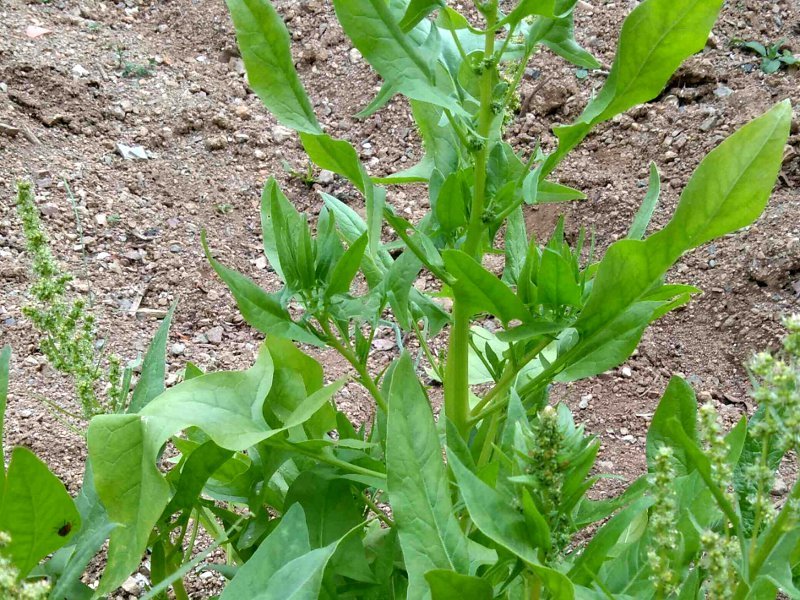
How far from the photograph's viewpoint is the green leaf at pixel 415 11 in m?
1.16

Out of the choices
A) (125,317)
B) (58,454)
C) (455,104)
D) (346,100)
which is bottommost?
(58,454)

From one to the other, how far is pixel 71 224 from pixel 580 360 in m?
1.91

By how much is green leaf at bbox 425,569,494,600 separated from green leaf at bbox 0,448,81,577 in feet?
1.55

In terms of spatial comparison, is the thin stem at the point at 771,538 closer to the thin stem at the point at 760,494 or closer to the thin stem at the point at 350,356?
the thin stem at the point at 760,494

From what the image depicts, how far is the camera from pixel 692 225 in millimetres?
1132

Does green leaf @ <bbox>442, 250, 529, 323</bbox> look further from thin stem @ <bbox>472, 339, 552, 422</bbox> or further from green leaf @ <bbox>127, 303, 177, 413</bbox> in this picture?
green leaf @ <bbox>127, 303, 177, 413</bbox>

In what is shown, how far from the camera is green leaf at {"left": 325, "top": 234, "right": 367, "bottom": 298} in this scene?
1.23m

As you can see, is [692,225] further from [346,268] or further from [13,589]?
[13,589]

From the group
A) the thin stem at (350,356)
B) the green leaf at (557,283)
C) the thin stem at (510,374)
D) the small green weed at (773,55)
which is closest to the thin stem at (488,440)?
the thin stem at (510,374)

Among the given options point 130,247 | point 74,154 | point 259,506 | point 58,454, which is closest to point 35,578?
point 259,506

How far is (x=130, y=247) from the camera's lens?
2768mm

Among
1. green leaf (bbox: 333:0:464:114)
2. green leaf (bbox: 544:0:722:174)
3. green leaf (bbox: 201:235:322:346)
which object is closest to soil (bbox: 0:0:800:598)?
green leaf (bbox: 201:235:322:346)

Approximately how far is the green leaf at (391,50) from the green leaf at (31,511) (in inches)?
24.4

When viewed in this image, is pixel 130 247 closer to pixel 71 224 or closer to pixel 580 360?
pixel 71 224
